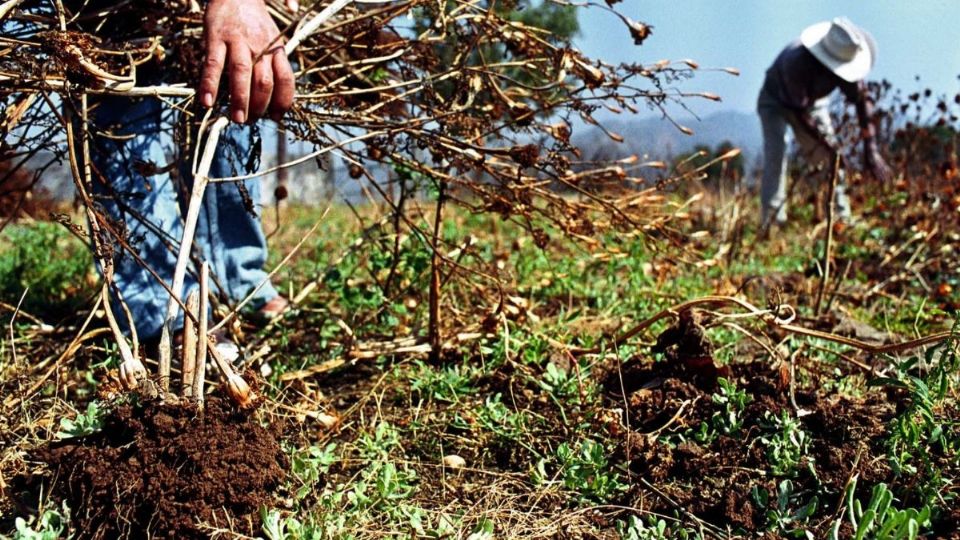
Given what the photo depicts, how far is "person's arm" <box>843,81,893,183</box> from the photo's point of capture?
6285 mm

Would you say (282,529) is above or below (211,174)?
below

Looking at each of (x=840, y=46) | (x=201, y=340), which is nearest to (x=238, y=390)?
(x=201, y=340)

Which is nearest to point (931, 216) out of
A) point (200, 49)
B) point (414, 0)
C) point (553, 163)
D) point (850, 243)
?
point (850, 243)

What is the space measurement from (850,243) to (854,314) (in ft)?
5.34

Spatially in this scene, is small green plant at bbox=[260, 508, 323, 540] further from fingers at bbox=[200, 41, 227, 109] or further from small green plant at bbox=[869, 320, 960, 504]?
small green plant at bbox=[869, 320, 960, 504]

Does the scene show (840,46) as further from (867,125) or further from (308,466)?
(308,466)

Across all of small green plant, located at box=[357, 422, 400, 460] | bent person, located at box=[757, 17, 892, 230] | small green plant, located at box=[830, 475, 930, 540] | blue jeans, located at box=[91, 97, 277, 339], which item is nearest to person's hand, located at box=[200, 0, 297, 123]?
blue jeans, located at box=[91, 97, 277, 339]

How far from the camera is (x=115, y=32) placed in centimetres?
230

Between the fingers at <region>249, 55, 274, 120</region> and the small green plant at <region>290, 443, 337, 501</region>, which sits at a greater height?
the fingers at <region>249, 55, 274, 120</region>

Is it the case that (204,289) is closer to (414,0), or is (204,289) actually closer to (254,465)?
(254,465)

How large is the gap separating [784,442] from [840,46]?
5.29m

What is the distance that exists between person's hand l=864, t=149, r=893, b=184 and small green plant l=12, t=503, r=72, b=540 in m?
6.19

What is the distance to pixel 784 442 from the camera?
5.93ft

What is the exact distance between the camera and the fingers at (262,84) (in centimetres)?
179
